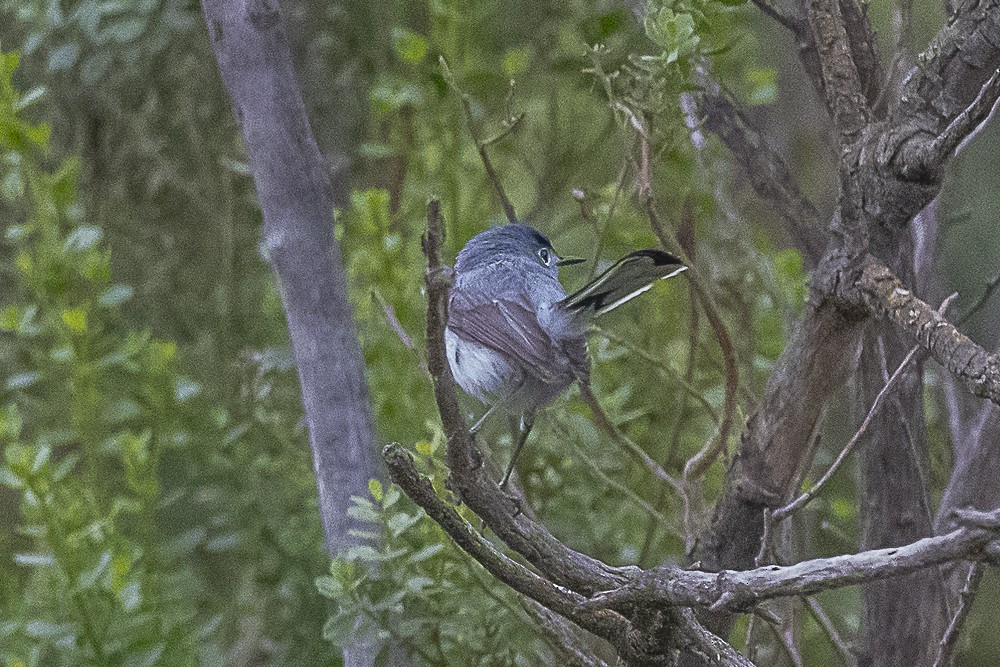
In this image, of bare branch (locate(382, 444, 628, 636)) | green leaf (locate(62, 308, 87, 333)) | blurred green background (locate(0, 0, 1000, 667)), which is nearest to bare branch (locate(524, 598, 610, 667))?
blurred green background (locate(0, 0, 1000, 667))

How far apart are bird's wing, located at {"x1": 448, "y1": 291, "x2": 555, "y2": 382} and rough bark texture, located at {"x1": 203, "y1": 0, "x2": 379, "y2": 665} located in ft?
0.71

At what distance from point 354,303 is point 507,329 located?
1.98 ft

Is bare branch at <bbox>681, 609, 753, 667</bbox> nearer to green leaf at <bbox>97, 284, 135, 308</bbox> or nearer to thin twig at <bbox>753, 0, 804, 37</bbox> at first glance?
thin twig at <bbox>753, 0, 804, 37</bbox>

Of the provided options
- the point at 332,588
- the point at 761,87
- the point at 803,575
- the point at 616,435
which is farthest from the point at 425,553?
the point at 761,87

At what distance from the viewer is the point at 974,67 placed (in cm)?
136

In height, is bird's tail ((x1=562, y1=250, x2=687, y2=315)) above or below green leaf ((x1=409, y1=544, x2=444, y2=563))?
above

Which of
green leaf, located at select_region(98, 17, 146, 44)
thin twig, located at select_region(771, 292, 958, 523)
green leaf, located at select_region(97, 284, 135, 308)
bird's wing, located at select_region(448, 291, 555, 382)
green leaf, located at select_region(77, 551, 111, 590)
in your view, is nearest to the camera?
thin twig, located at select_region(771, 292, 958, 523)

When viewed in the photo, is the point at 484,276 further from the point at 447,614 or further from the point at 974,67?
the point at 974,67

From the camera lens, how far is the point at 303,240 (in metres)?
1.82

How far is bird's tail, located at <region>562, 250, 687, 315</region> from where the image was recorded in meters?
1.46

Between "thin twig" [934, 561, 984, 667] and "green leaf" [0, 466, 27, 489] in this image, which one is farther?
"green leaf" [0, 466, 27, 489]

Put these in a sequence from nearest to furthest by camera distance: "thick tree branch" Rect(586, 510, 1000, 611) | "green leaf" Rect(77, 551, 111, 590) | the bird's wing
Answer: "thick tree branch" Rect(586, 510, 1000, 611) → the bird's wing → "green leaf" Rect(77, 551, 111, 590)

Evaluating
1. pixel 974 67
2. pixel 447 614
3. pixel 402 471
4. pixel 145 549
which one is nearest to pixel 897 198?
pixel 974 67

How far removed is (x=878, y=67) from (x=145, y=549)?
5.63ft
